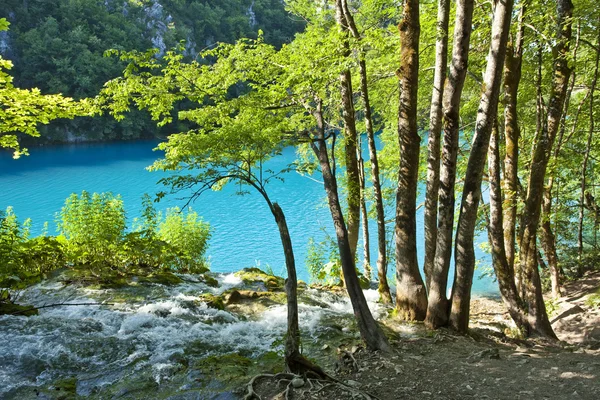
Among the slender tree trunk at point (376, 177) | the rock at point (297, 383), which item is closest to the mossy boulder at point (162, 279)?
the slender tree trunk at point (376, 177)

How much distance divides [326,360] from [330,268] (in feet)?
18.9

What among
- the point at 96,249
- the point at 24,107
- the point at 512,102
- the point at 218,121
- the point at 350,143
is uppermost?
the point at 24,107

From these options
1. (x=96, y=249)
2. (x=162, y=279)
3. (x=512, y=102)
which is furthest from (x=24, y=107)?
(x=512, y=102)

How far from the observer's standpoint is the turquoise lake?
16750mm

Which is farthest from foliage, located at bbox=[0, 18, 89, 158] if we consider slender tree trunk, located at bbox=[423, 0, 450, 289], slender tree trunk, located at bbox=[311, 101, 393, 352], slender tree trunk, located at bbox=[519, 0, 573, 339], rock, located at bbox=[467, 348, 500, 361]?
slender tree trunk, located at bbox=[519, 0, 573, 339]

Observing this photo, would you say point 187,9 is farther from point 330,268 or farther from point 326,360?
point 326,360

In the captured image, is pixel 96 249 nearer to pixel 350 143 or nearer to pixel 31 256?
pixel 31 256

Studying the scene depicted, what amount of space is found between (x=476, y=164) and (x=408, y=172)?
3.17 ft

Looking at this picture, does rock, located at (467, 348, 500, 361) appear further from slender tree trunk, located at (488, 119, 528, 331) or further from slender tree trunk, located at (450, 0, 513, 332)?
slender tree trunk, located at (488, 119, 528, 331)

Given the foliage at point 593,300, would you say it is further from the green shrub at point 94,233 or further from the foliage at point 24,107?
the foliage at point 24,107

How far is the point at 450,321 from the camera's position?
5824 millimetres

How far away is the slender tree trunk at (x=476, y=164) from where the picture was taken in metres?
4.96

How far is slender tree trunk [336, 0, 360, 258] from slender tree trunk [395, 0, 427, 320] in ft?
4.77

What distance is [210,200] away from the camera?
2614 centimetres
